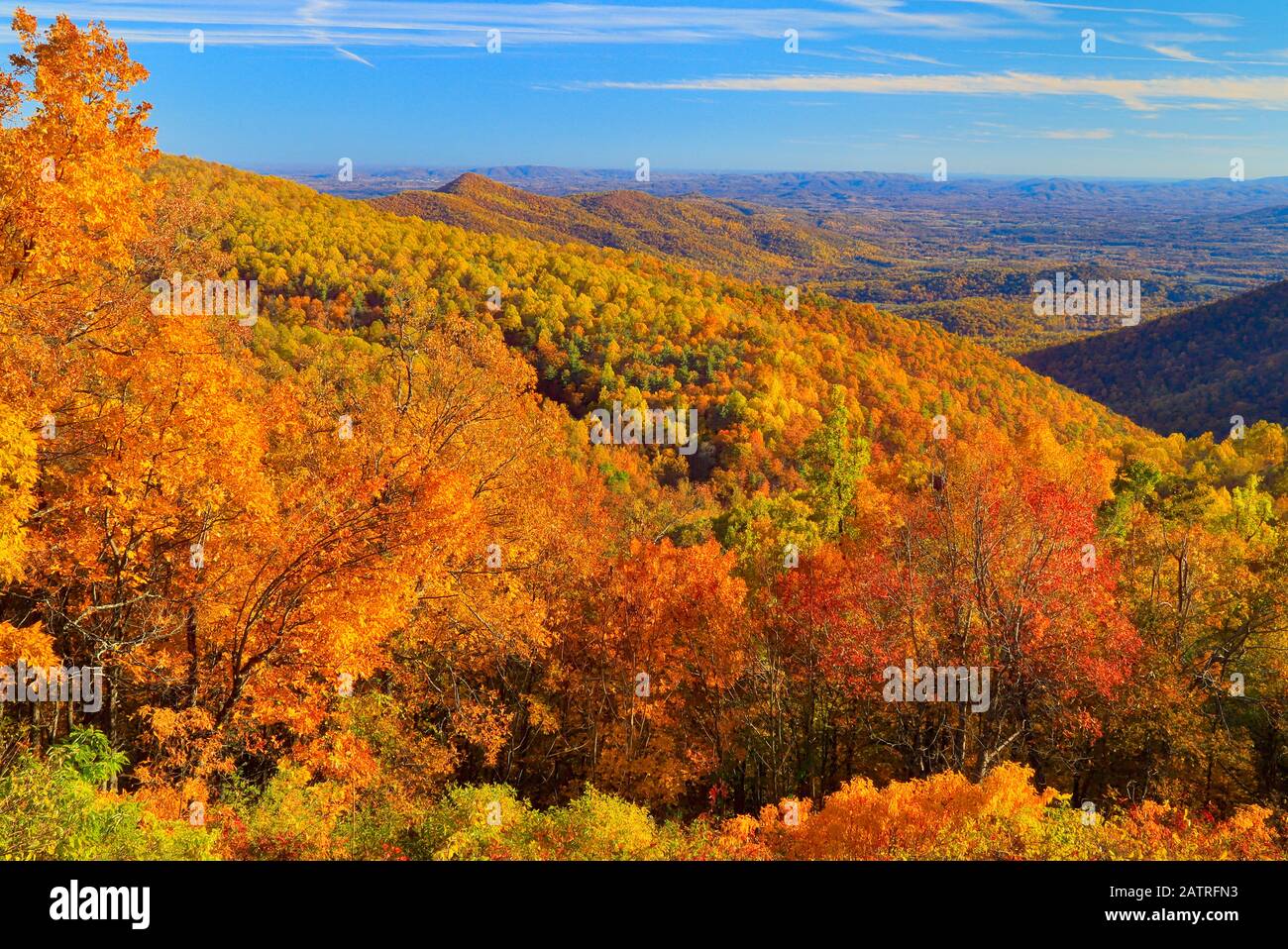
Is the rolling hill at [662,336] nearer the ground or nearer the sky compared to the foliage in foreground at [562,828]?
nearer the sky

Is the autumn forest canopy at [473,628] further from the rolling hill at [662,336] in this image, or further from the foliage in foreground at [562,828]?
the rolling hill at [662,336]

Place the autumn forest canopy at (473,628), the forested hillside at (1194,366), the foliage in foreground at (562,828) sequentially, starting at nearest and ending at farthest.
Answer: the foliage in foreground at (562,828)
the autumn forest canopy at (473,628)
the forested hillside at (1194,366)

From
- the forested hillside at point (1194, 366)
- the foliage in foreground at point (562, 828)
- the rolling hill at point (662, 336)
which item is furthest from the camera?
the forested hillside at point (1194, 366)

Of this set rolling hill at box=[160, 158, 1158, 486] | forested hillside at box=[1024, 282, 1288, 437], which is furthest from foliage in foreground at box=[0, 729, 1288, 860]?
forested hillside at box=[1024, 282, 1288, 437]

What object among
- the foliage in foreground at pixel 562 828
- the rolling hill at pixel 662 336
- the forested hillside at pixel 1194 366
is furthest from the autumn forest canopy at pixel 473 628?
the forested hillside at pixel 1194 366

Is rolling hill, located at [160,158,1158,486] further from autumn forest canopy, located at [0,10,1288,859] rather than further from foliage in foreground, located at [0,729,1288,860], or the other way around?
foliage in foreground, located at [0,729,1288,860]

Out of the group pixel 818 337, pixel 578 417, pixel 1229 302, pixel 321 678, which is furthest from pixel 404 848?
pixel 1229 302

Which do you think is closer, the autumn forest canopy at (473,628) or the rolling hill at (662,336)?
the autumn forest canopy at (473,628)

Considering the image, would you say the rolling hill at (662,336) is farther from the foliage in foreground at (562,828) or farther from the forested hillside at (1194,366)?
the foliage in foreground at (562,828)

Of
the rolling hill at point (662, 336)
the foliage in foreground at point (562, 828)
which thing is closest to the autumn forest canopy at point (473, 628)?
the foliage in foreground at point (562, 828)
